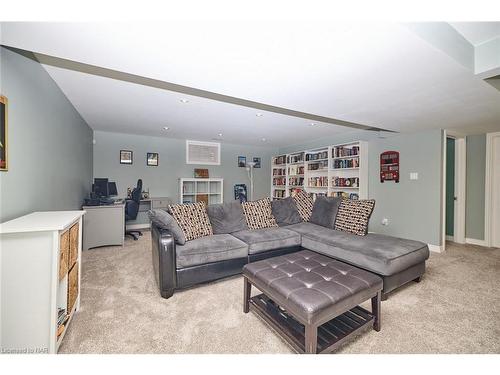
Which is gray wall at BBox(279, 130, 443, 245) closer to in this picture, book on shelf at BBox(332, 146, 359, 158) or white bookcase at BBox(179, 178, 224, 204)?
book on shelf at BBox(332, 146, 359, 158)

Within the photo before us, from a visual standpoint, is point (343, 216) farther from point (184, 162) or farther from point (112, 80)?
point (184, 162)

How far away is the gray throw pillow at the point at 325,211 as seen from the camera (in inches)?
123

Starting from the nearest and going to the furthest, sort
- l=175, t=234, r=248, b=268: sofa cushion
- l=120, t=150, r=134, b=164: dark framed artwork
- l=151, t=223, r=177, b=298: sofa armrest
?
l=151, t=223, r=177, b=298: sofa armrest → l=175, t=234, r=248, b=268: sofa cushion → l=120, t=150, r=134, b=164: dark framed artwork

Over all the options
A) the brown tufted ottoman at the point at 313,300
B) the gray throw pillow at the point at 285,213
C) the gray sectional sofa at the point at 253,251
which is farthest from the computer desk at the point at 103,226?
the brown tufted ottoman at the point at 313,300

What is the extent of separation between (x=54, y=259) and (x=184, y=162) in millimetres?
4544

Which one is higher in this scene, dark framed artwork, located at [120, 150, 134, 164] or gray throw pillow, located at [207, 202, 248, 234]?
dark framed artwork, located at [120, 150, 134, 164]

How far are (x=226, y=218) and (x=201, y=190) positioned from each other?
10.2 feet

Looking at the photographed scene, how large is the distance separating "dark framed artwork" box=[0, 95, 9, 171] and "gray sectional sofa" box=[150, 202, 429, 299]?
114cm

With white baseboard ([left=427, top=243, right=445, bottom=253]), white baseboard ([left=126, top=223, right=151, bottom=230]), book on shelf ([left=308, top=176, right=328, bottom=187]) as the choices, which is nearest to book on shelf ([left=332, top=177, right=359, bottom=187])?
book on shelf ([left=308, top=176, right=328, bottom=187])

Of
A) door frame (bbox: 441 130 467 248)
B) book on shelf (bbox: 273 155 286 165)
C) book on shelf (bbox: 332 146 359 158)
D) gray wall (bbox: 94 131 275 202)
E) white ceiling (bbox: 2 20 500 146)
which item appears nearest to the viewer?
white ceiling (bbox: 2 20 500 146)

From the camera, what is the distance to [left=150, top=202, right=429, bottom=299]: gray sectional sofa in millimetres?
2041

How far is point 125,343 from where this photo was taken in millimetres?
1438

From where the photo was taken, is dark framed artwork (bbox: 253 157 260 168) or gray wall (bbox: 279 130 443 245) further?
dark framed artwork (bbox: 253 157 260 168)
